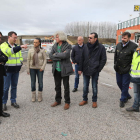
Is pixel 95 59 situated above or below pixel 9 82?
above

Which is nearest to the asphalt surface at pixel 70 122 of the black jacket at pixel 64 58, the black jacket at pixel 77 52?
the black jacket at pixel 64 58

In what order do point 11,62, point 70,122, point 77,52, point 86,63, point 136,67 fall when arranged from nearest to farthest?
point 70,122 < point 136,67 < point 11,62 < point 86,63 < point 77,52

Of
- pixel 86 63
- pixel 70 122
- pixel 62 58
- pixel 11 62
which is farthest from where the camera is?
pixel 86 63

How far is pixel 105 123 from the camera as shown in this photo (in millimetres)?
3168

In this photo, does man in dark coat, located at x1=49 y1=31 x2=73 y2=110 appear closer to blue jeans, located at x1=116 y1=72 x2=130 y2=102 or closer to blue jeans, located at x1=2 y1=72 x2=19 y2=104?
blue jeans, located at x1=2 y1=72 x2=19 y2=104

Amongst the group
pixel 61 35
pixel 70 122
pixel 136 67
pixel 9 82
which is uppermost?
pixel 61 35

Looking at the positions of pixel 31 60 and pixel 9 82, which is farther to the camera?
pixel 31 60

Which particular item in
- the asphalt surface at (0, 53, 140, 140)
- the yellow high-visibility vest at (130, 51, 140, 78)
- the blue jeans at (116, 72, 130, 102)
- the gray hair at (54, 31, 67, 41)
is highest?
the gray hair at (54, 31, 67, 41)

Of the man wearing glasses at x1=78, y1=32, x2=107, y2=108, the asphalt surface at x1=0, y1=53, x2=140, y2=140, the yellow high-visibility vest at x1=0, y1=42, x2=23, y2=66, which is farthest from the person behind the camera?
the man wearing glasses at x1=78, y1=32, x2=107, y2=108

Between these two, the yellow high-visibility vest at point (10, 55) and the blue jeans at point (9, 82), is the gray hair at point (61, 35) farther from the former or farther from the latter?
the blue jeans at point (9, 82)

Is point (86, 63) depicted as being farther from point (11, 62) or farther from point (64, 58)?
point (11, 62)

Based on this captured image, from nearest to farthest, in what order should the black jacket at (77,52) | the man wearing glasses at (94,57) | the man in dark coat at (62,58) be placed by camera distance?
the man in dark coat at (62,58), the man wearing glasses at (94,57), the black jacket at (77,52)

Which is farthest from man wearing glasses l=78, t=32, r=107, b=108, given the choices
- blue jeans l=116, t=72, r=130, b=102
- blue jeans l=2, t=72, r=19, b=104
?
blue jeans l=2, t=72, r=19, b=104

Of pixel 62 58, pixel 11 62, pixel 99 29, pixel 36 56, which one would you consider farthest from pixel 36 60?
pixel 99 29
